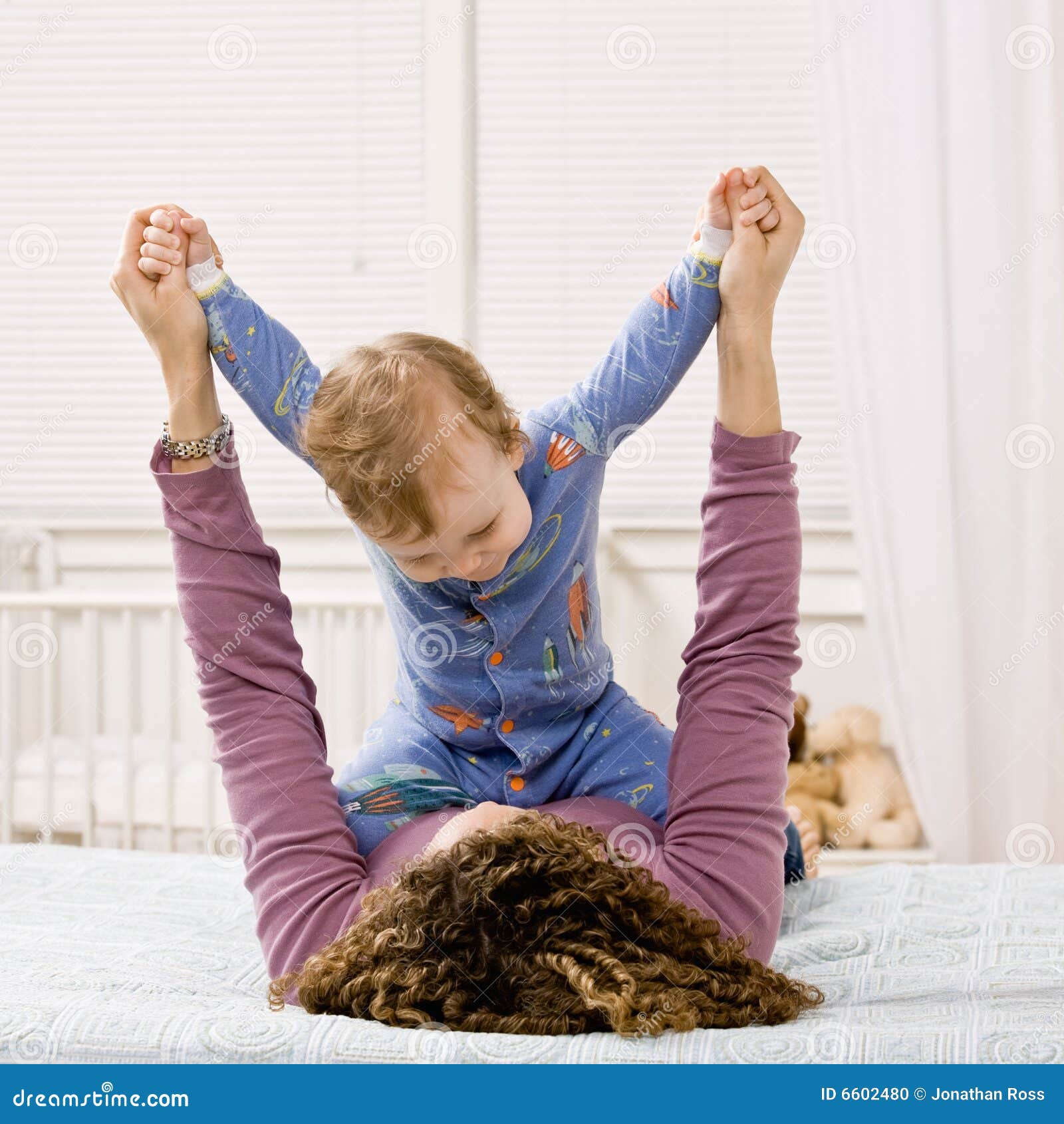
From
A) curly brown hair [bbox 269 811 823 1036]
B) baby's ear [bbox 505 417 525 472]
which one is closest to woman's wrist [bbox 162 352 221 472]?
baby's ear [bbox 505 417 525 472]

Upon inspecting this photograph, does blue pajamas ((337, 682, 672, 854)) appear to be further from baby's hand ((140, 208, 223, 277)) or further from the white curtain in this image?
the white curtain

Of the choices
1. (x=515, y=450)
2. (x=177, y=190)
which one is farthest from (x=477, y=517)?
(x=177, y=190)

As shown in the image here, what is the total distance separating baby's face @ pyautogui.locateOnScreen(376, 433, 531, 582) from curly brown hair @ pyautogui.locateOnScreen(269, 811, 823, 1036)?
0.25 meters

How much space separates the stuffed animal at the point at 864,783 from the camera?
7.54ft

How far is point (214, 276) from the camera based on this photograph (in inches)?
43.8

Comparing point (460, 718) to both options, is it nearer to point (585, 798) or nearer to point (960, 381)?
point (585, 798)

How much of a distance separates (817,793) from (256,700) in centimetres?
151

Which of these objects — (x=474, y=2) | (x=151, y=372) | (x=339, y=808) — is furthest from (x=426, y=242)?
(x=339, y=808)

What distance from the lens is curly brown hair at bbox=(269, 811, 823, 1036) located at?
0.81 m

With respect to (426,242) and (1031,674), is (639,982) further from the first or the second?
(426,242)

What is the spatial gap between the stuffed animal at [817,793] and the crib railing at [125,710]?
2.72 ft

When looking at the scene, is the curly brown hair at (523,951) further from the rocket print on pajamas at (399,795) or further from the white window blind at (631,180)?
the white window blind at (631,180)

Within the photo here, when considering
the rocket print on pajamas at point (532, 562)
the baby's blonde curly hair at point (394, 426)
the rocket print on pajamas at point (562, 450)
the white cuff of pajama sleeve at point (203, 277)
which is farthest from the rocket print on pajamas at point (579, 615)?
the white cuff of pajama sleeve at point (203, 277)

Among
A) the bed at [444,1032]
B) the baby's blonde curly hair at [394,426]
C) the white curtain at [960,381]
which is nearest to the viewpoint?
the bed at [444,1032]
